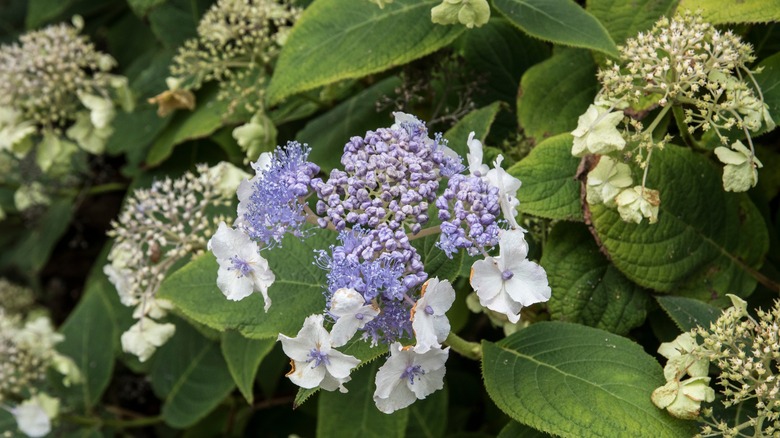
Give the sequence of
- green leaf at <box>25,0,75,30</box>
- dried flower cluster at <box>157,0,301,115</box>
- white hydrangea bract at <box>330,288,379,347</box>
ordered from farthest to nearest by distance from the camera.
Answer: green leaf at <box>25,0,75,30</box>
dried flower cluster at <box>157,0,301,115</box>
white hydrangea bract at <box>330,288,379,347</box>

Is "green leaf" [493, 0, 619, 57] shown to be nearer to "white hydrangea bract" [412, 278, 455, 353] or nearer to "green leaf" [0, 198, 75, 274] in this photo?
"white hydrangea bract" [412, 278, 455, 353]

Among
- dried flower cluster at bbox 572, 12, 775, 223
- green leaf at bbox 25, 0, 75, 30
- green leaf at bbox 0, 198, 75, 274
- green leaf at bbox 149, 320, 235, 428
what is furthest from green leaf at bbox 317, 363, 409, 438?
green leaf at bbox 25, 0, 75, 30

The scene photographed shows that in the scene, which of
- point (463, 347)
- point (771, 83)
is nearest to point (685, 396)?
point (463, 347)

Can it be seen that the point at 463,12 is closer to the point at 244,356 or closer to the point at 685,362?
the point at 685,362

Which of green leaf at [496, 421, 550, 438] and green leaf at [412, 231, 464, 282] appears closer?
green leaf at [412, 231, 464, 282]

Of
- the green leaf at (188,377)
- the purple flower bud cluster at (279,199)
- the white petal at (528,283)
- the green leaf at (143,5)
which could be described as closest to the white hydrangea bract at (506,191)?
the white petal at (528,283)

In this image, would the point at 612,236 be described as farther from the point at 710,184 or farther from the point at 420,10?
the point at 420,10
